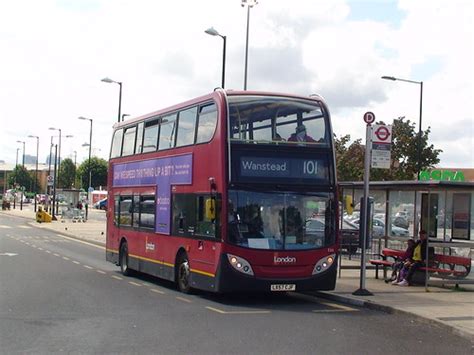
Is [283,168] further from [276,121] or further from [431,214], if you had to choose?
[431,214]

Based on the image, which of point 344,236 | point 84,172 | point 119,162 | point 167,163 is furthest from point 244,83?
point 84,172

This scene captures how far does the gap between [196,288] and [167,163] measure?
10.1 ft

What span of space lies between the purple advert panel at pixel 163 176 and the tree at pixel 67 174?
358 feet

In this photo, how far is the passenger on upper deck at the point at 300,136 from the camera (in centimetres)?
1284

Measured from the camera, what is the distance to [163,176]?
15.1 meters

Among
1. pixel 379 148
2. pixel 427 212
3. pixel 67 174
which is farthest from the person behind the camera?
pixel 67 174

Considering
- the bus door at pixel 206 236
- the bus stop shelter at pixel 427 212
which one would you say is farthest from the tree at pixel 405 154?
the bus door at pixel 206 236

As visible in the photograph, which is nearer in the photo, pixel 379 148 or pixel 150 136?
pixel 379 148

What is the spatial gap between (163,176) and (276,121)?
3.59m

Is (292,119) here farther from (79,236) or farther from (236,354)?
(79,236)

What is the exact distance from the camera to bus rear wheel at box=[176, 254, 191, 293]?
1375cm

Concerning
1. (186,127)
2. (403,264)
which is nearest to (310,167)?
(186,127)

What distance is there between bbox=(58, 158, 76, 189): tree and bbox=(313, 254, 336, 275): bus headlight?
114 metres

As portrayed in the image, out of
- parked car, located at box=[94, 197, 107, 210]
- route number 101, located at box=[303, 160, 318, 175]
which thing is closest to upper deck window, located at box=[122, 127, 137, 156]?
route number 101, located at box=[303, 160, 318, 175]
